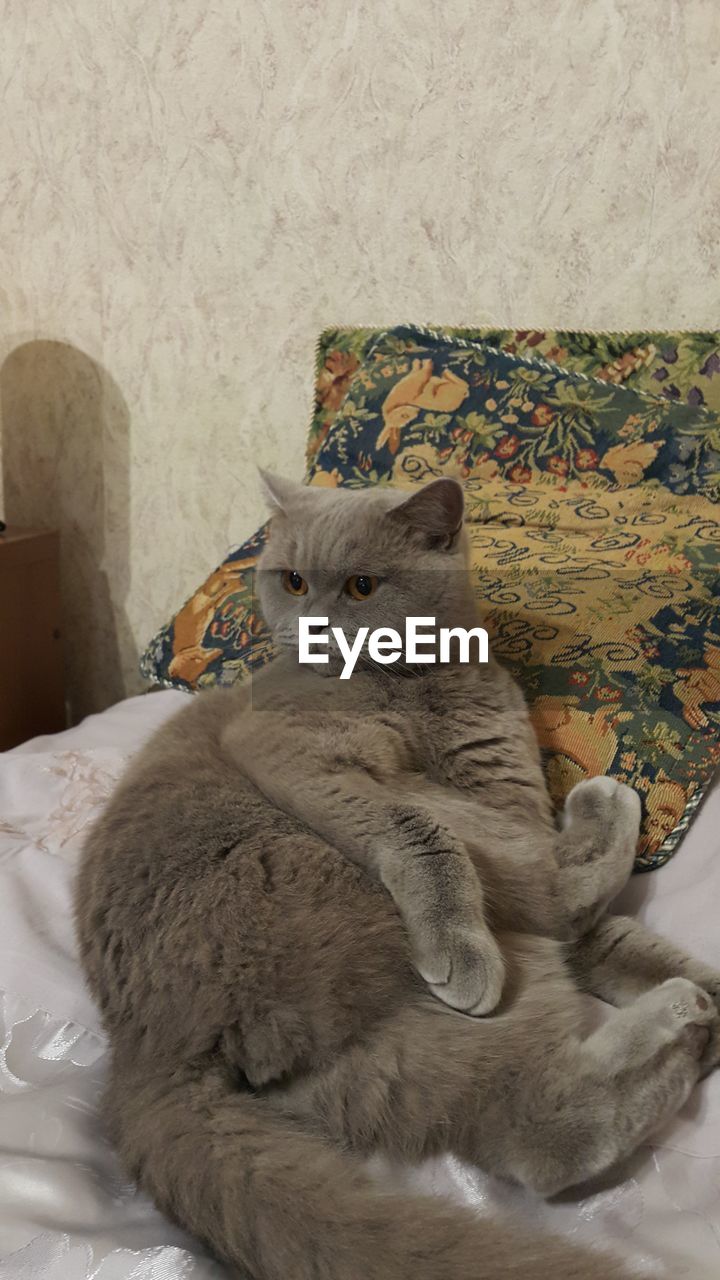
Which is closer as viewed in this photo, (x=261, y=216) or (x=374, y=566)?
(x=374, y=566)

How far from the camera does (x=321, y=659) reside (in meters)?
1.08

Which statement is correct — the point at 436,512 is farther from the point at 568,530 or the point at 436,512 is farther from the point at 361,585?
the point at 568,530

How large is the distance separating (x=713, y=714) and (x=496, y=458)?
579 mm

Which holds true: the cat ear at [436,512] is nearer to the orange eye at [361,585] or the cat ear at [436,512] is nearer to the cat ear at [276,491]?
the orange eye at [361,585]

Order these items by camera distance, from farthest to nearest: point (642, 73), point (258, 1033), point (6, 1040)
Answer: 1. point (642, 73)
2. point (6, 1040)
3. point (258, 1033)

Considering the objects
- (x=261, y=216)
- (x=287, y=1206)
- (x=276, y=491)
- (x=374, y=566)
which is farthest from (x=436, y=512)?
(x=261, y=216)

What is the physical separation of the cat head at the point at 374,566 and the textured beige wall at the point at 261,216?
91 centimetres

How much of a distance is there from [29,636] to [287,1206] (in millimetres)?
1842

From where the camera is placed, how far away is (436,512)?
109 centimetres

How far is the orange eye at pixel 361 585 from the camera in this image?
1085 mm

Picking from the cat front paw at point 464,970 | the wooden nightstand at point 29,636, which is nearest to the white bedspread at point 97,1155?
the cat front paw at point 464,970

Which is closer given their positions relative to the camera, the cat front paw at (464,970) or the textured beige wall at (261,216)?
the cat front paw at (464,970)

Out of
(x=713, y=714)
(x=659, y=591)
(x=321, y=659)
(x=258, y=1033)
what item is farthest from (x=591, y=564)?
(x=258, y=1033)

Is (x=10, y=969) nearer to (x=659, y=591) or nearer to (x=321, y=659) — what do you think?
(x=321, y=659)
